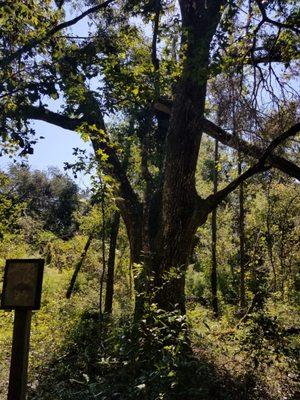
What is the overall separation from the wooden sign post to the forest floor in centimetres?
87

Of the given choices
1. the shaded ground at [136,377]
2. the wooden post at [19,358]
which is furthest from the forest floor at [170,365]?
the wooden post at [19,358]

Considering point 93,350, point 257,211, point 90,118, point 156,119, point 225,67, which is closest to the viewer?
point 225,67

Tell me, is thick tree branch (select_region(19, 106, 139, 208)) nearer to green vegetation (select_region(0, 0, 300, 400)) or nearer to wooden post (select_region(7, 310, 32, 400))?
green vegetation (select_region(0, 0, 300, 400))

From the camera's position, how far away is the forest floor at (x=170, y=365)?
4.57m

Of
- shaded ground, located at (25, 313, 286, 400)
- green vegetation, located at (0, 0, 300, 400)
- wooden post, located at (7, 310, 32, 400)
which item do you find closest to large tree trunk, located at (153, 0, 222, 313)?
green vegetation, located at (0, 0, 300, 400)

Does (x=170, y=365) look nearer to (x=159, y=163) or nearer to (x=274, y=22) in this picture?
(x=274, y=22)

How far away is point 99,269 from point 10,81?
55.2ft

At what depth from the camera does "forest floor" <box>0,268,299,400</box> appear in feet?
15.0

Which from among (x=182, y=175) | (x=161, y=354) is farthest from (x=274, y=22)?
(x=161, y=354)

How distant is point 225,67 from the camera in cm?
600

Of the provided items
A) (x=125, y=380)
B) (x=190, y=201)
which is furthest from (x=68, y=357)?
(x=190, y=201)

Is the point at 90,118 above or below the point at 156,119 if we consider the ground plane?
below

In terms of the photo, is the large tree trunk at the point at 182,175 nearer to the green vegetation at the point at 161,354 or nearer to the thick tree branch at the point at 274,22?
the green vegetation at the point at 161,354

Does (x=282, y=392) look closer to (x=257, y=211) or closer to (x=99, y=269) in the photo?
(x=257, y=211)
